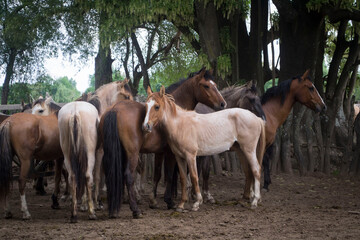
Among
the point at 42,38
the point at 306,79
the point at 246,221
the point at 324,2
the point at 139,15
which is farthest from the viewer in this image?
the point at 42,38

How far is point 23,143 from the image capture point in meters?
6.73

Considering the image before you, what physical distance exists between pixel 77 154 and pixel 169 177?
1652 millimetres

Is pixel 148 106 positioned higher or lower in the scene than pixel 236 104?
lower

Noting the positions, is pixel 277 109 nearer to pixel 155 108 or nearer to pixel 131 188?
pixel 155 108

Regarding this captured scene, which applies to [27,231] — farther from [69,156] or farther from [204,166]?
[204,166]

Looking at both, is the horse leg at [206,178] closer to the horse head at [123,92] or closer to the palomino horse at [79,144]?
the horse head at [123,92]

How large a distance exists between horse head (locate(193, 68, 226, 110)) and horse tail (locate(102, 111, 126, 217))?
1951 millimetres

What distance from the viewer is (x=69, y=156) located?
6.50m

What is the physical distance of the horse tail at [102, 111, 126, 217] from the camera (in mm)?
6367

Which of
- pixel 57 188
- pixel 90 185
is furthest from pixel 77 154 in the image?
pixel 57 188

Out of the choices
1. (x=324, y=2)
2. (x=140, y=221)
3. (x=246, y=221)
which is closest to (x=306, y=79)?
(x=324, y=2)

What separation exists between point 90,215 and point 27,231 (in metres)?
0.93

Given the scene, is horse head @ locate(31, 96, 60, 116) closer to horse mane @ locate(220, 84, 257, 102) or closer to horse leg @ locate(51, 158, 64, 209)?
horse leg @ locate(51, 158, 64, 209)

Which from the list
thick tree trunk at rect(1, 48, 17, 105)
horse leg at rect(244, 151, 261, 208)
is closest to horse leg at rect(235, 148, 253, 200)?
horse leg at rect(244, 151, 261, 208)
